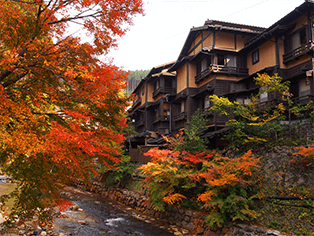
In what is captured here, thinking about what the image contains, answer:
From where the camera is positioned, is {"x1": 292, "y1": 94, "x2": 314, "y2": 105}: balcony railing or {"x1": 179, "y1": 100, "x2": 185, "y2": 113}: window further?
{"x1": 179, "y1": 100, "x2": 185, "y2": 113}: window

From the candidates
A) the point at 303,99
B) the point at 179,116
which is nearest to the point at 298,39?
the point at 303,99

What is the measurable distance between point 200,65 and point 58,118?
22.5m

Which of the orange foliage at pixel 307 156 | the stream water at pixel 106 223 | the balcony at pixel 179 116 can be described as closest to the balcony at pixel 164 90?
the balcony at pixel 179 116

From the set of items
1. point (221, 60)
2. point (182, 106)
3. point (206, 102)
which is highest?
point (221, 60)

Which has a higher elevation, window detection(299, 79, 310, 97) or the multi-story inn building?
the multi-story inn building

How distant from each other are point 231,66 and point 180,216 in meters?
16.9

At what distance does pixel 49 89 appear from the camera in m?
6.80

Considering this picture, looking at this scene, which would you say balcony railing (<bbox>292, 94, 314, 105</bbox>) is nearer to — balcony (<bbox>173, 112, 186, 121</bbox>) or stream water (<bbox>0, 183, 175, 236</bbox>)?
balcony (<bbox>173, 112, 186, 121</bbox>)

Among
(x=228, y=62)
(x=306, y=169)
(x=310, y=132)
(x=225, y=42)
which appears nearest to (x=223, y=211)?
(x=306, y=169)

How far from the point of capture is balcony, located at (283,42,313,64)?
16.5 m

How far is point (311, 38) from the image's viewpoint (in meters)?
16.6

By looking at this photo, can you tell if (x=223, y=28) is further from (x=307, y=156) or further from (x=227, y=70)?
(x=307, y=156)

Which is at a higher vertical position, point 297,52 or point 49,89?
point 297,52

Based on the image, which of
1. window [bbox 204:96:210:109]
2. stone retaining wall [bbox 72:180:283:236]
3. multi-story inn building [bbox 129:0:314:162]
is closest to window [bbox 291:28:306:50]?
multi-story inn building [bbox 129:0:314:162]
